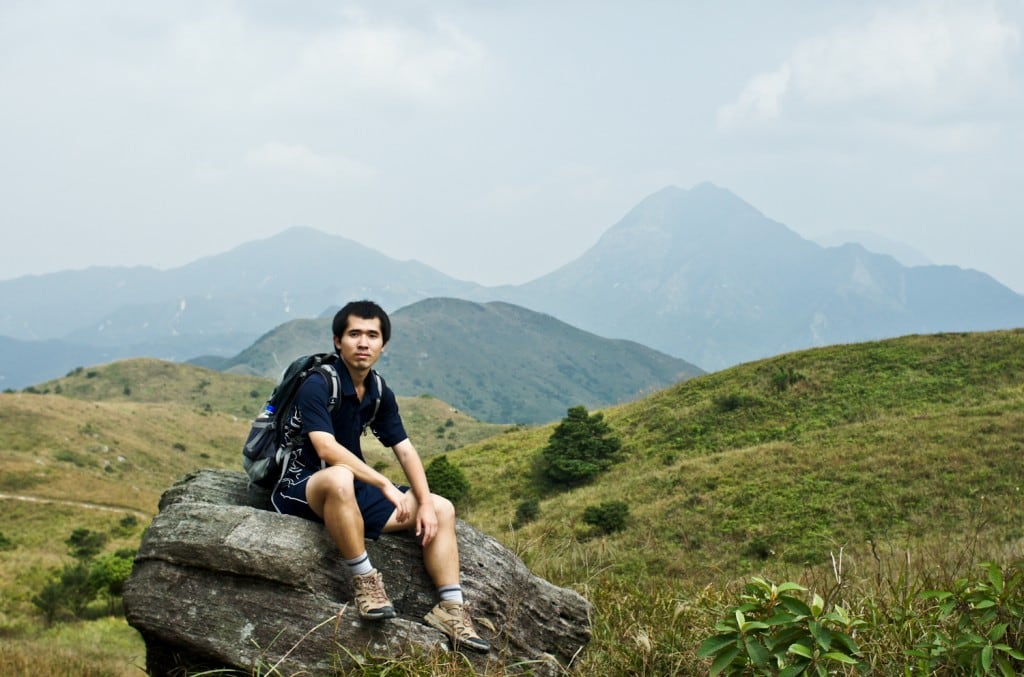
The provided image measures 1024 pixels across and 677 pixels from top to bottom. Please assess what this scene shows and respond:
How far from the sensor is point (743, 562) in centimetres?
2094

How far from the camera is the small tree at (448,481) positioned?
36.9 meters

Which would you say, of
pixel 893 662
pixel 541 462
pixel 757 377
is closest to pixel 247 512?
pixel 893 662

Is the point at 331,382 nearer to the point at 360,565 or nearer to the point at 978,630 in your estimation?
the point at 360,565

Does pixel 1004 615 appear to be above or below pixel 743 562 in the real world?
above

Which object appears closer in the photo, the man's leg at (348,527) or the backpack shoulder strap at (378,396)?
the man's leg at (348,527)

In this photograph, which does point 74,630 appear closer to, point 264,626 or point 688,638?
point 264,626

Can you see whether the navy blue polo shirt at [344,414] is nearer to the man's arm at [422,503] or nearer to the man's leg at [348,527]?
the man's arm at [422,503]

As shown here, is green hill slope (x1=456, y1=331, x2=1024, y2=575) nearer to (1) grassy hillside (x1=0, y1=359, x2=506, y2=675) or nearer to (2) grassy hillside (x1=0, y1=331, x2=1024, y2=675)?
(2) grassy hillside (x1=0, y1=331, x2=1024, y2=675)

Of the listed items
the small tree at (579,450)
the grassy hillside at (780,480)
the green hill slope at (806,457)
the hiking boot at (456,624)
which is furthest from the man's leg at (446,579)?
the small tree at (579,450)

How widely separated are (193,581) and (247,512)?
611mm

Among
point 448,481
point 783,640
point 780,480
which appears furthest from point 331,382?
point 448,481

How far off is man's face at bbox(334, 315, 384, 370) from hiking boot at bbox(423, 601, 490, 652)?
194cm

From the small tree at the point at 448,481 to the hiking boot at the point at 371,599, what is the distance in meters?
31.6

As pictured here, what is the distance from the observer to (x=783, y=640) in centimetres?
389
